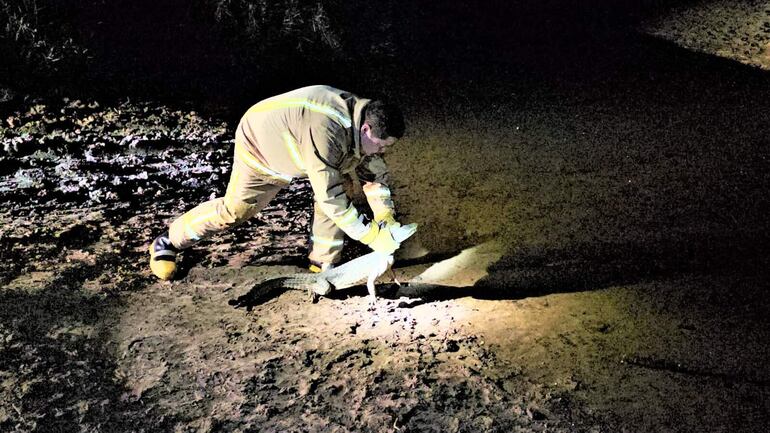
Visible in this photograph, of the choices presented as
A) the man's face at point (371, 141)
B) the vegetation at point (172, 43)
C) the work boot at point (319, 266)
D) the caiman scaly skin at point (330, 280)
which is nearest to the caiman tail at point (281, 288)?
the caiman scaly skin at point (330, 280)

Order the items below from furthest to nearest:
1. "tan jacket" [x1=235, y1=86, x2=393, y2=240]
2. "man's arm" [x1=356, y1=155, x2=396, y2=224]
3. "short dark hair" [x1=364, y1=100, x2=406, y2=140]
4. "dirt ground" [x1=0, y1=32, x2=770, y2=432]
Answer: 1. "man's arm" [x1=356, y1=155, x2=396, y2=224]
2. "tan jacket" [x1=235, y1=86, x2=393, y2=240]
3. "short dark hair" [x1=364, y1=100, x2=406, y2=140]
4. "dirt ground" [x1=0, y1=32, x2=770, y2=432]

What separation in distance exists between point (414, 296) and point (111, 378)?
183 cm

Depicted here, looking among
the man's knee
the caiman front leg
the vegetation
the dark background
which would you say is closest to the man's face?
the caiman front leg

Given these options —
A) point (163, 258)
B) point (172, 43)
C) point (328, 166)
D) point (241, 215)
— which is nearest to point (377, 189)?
point (328, 166)

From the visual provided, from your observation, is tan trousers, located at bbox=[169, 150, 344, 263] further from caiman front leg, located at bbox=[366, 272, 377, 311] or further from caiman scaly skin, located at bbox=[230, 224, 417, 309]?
caiman front leg, located at bbox=[366, 272, 377, 311]

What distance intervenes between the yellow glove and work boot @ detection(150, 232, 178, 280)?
1426 millimetres

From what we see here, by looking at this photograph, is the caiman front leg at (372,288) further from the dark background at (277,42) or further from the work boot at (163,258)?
the dark background at (277,42)

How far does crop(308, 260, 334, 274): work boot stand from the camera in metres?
4.01

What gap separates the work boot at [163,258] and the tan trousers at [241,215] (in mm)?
54

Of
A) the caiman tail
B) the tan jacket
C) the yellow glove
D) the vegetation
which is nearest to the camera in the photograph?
the tan jacket

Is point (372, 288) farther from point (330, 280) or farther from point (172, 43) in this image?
point (172, 43)

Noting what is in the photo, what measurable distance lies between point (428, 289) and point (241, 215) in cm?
133

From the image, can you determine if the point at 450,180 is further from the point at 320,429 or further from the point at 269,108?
the point at 320,429

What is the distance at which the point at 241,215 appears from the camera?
3801 millimetres
